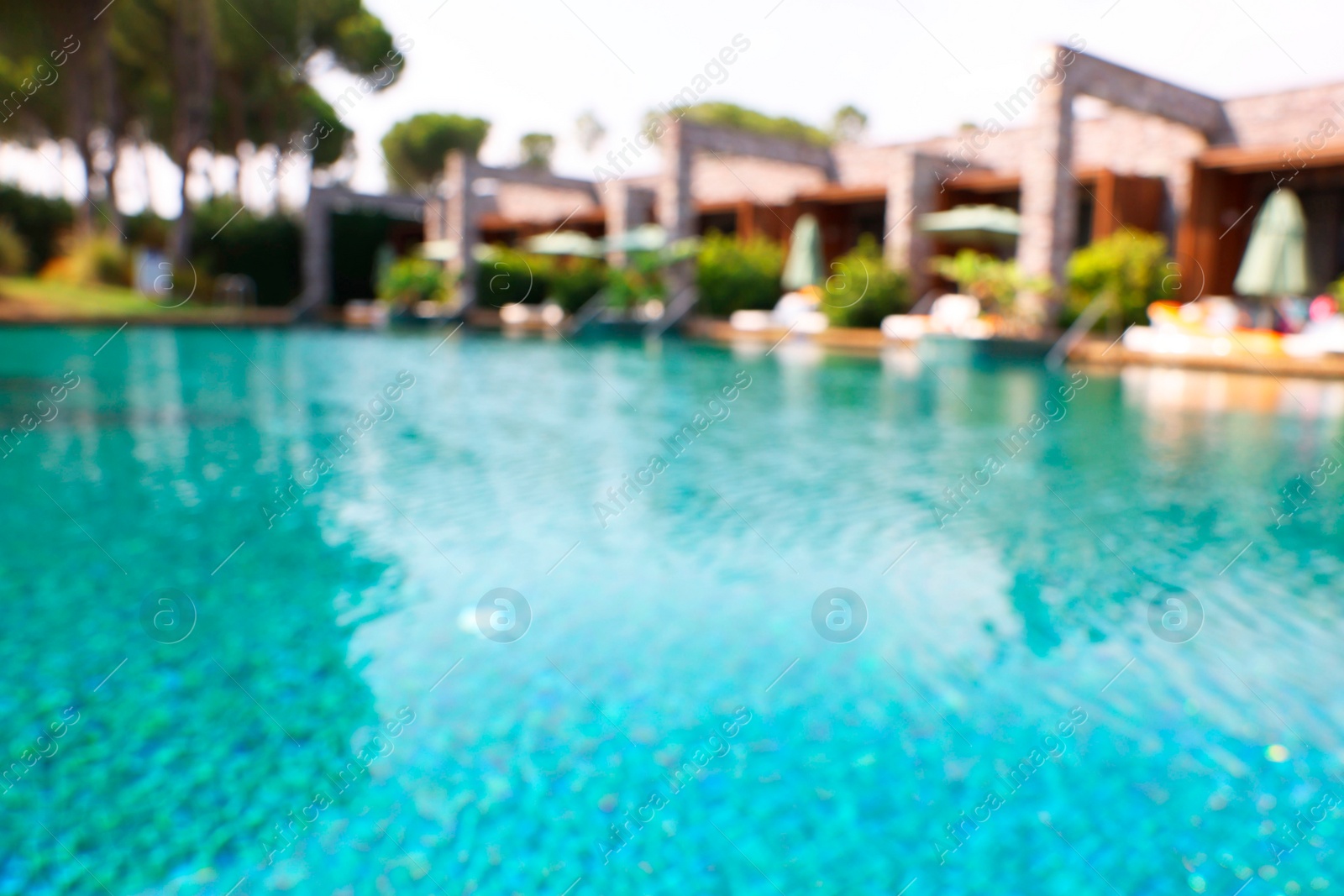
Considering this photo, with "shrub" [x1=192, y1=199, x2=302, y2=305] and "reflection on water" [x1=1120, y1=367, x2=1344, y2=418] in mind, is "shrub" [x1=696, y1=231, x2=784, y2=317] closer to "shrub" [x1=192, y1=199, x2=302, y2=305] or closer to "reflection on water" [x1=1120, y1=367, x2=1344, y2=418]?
"reflection on water" [x1=1120, y1=367, x2=1344, y2=418]

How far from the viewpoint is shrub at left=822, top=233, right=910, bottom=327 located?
63.7 ft

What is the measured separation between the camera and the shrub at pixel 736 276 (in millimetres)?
22188

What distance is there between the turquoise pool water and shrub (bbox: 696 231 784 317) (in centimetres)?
1557

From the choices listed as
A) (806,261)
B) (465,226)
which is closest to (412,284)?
A: (465,226)

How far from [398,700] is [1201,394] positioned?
35.7 ft

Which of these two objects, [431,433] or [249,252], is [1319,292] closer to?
[431,433]

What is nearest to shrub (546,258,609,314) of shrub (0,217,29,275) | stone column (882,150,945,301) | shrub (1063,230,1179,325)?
stone column (882,150,945,301)

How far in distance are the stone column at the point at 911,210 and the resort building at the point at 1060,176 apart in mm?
39

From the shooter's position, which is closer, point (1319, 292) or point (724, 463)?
point (724, 463)

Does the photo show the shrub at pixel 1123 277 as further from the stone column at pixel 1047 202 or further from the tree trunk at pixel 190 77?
the tree trunk at pixel 190 77

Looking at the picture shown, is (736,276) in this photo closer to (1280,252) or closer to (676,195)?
(676,195)

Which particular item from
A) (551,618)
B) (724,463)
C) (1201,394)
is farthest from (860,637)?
(1201,394)

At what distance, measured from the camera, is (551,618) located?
362 cm

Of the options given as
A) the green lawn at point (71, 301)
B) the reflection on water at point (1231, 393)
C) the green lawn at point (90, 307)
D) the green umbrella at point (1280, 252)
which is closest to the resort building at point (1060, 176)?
the green umbrella at point (1280, 252)
